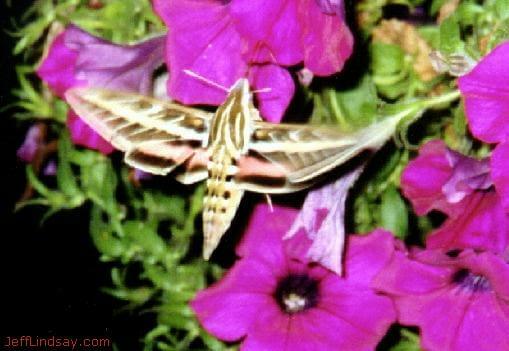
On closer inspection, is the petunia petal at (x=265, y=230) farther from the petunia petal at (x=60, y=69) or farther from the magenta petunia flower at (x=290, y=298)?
the petunia petal at (x=60, y=69)

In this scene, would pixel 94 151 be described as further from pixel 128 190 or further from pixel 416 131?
pixel 416 131

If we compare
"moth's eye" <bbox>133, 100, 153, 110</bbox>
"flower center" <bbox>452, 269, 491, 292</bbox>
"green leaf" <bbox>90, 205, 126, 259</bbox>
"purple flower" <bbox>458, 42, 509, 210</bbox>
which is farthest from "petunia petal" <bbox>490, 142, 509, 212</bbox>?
"green leaf" <bbox>90, 205, 126, 259</bbox>

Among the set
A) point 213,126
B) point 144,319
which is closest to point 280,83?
point 213,126

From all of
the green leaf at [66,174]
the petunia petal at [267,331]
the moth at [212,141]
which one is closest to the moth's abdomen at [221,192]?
the moth at [212,141]

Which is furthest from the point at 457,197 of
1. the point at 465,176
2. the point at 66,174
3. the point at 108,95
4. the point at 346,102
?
the point at 66,174

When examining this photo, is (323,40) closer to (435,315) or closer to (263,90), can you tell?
(263,90)

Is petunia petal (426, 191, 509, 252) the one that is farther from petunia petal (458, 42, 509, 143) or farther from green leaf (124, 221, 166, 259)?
green leaf (124, 221, 166, 259)
